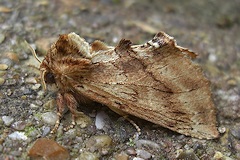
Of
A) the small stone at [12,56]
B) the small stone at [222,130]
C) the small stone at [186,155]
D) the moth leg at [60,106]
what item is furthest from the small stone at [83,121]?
the small stone at [222,130]

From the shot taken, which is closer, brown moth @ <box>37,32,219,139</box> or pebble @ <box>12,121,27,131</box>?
pebble @ <box>12,121,27,131</box>

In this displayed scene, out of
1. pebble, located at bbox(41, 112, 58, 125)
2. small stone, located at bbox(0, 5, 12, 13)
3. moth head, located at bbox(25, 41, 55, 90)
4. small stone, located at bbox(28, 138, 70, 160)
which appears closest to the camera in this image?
small stone, located at bbox(28, 138, 70, 160)

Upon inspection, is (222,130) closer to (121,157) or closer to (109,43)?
(121,157)

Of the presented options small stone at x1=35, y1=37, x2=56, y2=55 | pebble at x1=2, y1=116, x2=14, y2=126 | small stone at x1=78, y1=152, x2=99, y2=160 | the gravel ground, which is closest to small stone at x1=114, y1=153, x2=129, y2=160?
the gravel ground

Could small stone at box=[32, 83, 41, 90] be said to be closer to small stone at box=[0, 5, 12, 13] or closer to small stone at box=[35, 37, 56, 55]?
small stone at box=[35, 37, 56, 55]

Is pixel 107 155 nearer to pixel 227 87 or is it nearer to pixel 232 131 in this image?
pixel 232 131

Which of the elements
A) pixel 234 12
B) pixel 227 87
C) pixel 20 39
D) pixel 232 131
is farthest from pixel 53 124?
pixel 234 12
